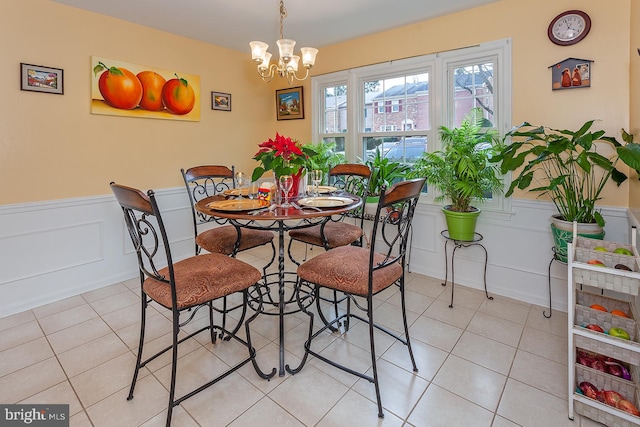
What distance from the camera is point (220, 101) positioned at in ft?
12.4

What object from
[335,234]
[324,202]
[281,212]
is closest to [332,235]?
[335,234]

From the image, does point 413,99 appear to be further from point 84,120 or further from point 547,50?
point 84,120

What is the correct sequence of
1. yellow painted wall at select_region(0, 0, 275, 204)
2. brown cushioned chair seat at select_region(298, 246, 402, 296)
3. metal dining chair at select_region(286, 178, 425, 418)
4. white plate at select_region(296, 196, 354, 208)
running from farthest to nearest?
yellow painted wall at select_region(0, 0, 275, 204) < white plate at select_region(296, 196, 354, 208) < brown cushioned chair seat at select_region(298, 246, 402, 296) < metal dining chair at select_region(286, 178, 425, 418)

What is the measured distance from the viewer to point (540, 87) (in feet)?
8.02

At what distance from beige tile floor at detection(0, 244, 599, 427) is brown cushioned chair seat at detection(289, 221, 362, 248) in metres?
A: 0.59

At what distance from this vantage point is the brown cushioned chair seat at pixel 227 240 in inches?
86.4

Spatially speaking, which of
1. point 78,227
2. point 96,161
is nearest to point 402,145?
point 96,161

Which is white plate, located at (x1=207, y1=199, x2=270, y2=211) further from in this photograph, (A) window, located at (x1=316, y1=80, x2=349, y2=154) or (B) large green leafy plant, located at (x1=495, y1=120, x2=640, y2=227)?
(A) window, located at (x1=316, y1=80, x2=349, y2=154)

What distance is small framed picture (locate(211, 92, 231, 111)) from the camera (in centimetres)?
370

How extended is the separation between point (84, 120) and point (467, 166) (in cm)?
322

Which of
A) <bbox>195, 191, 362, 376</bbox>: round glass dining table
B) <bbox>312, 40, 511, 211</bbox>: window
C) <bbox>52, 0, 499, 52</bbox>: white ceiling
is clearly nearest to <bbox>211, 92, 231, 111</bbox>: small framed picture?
<bbox>52, 0, 499, 52</bbox>: white ceiling

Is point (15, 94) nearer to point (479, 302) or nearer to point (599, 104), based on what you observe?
point (479, 302)

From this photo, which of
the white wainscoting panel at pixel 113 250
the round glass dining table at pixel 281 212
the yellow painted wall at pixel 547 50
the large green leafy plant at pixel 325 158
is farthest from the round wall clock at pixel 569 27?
the large green leafy plant at pixel 325 158

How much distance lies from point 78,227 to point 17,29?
1.57m
